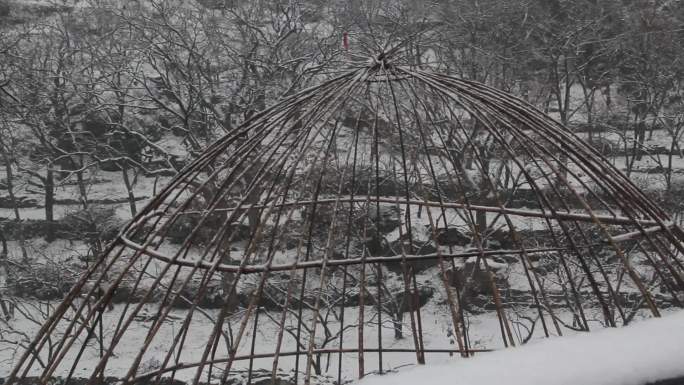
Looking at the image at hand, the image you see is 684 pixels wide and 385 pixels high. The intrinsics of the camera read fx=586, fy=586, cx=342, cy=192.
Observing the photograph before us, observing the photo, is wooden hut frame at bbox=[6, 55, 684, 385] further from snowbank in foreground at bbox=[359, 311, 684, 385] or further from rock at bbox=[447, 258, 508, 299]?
snowbank in foreground at bbox=[359, 311, 684, 385]

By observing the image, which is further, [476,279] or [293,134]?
[476,279]

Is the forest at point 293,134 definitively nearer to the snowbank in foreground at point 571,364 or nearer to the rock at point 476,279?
the rock at point 476,279

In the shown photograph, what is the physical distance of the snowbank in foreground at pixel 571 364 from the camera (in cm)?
110

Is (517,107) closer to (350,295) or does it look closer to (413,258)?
(413,258)

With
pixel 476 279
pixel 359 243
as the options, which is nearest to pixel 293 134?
pixel 359 243

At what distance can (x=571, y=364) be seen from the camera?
1124mm

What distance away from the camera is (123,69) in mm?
14414

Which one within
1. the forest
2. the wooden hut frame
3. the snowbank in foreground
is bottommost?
the snowbank in foreground

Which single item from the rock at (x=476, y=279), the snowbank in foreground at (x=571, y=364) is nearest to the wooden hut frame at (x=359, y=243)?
the rock at (x=476, y=279)

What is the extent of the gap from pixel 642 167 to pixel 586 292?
21.0ft

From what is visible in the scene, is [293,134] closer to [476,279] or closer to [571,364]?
[476,279]

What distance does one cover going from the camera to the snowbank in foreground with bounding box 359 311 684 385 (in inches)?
43.1

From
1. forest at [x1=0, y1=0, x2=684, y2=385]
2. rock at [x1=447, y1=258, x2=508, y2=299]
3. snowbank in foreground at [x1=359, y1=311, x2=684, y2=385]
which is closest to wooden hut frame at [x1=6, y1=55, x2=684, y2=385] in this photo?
rock at [x1=447, y1=258, x2=508, y2=299]

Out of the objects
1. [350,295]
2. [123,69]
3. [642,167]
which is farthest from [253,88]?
[642,167]
